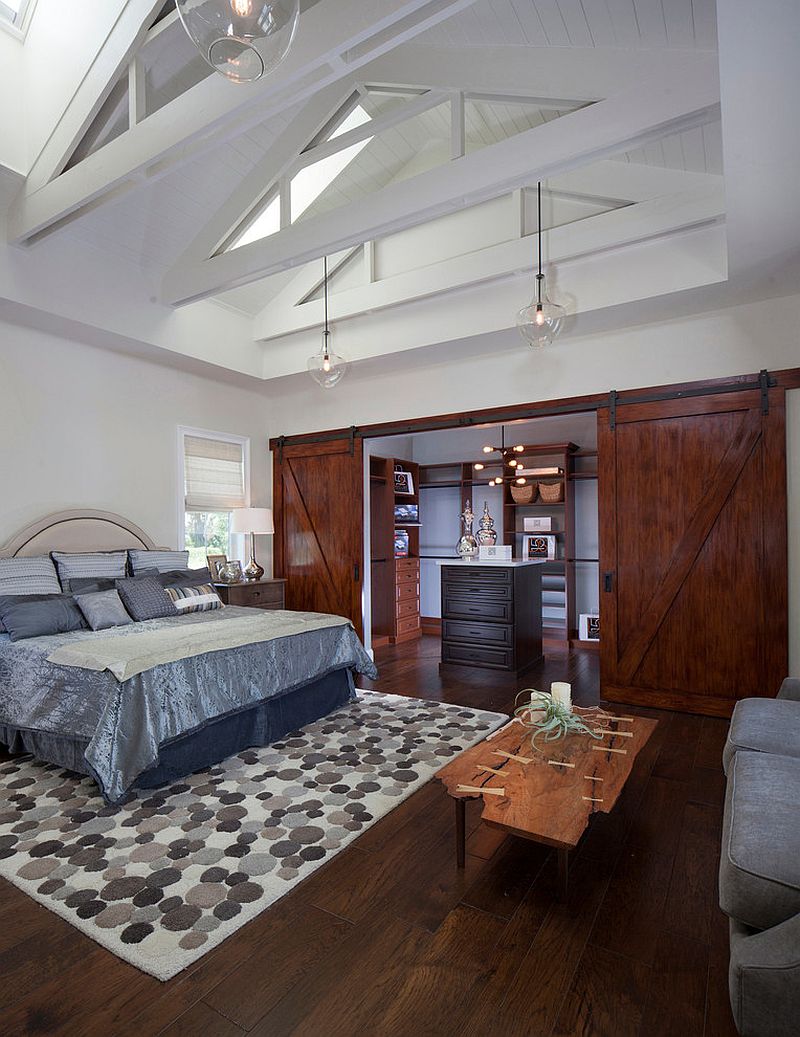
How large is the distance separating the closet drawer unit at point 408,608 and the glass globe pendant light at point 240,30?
20.1 ft

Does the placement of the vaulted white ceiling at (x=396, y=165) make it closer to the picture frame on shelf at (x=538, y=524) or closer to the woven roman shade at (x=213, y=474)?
the woven roman shade at (x=213, y=474)

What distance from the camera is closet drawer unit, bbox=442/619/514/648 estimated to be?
5562mm

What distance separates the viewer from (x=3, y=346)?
14.6 ft

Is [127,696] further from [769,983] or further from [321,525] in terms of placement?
[321,525]

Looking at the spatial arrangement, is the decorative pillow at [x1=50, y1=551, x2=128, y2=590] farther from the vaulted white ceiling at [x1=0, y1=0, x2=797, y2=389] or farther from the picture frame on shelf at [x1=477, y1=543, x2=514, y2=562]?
the picture frame on shelf at [x1=477, y1=543, x2=514, y2=562]

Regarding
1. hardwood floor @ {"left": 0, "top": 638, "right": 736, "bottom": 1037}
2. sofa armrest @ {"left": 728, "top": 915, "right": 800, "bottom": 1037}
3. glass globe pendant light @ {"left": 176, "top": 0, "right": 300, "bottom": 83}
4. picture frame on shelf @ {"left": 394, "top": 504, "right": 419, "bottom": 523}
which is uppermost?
glass globe pendant light @ {"left": 176, "top": 0, "right": 300, "bottom": 83}

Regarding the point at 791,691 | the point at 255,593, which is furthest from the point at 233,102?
the point at 255,593

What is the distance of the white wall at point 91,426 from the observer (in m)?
4.49

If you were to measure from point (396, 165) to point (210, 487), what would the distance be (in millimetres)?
3435

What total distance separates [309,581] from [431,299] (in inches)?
124

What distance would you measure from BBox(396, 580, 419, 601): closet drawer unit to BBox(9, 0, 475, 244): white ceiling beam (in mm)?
4985

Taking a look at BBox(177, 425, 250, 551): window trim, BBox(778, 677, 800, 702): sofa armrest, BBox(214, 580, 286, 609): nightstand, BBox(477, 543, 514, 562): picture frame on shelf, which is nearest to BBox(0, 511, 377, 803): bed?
BBox(214, 580, 286, 609): nightstand

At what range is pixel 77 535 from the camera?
4.82 m

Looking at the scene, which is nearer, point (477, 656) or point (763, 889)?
point (763, 889)
